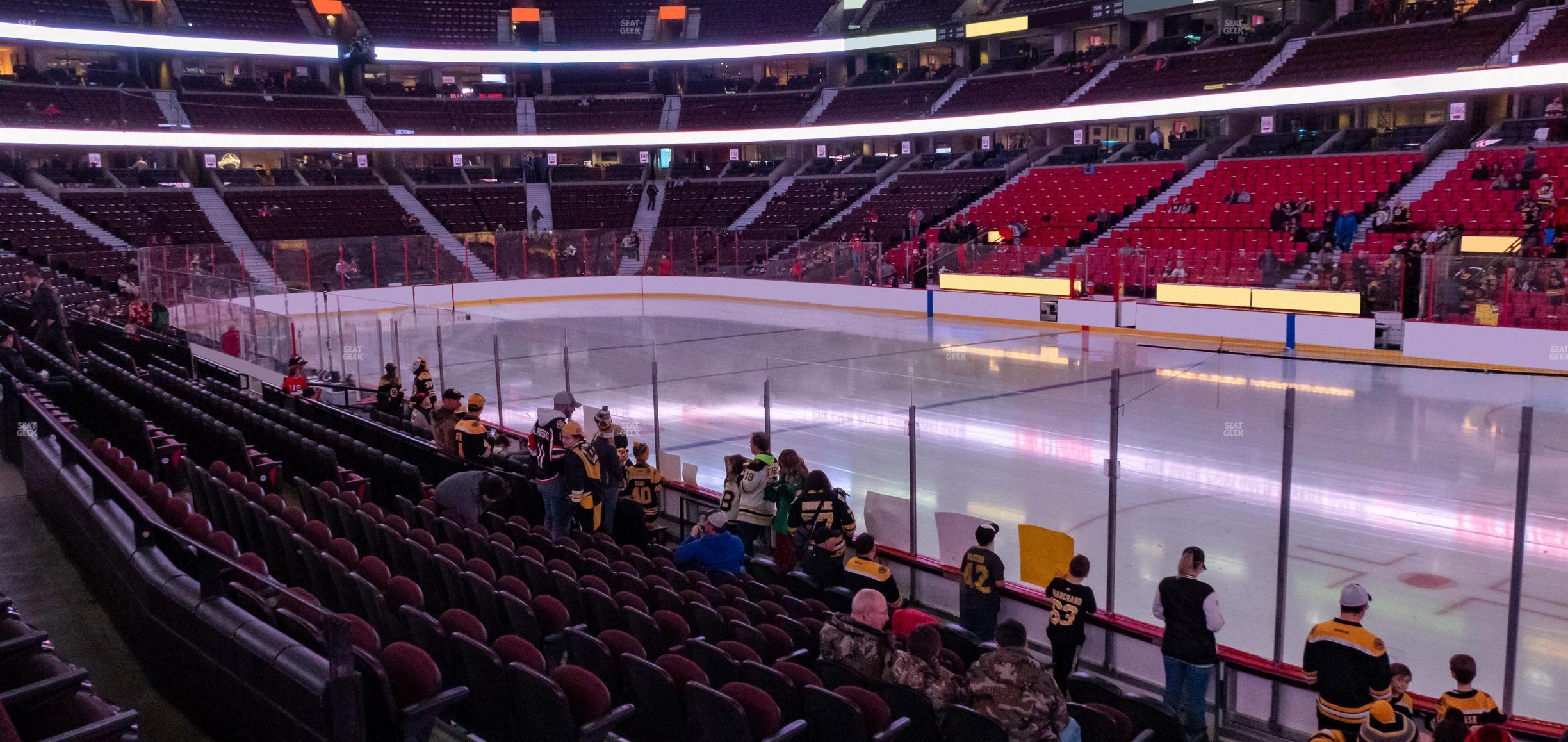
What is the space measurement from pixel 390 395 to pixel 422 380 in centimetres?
52

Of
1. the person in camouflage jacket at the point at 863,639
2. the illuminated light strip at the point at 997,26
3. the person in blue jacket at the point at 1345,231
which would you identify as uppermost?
the illuminated light strip at the point at 997,26

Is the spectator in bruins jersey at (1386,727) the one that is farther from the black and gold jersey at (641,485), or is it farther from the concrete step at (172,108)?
the concrete step at (172,108)

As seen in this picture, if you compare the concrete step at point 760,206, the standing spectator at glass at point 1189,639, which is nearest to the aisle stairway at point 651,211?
the concrete step at point 760,206

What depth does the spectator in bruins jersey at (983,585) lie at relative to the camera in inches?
284

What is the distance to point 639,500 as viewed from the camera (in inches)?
388

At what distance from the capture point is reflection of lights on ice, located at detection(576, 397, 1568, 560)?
9281 millimetres

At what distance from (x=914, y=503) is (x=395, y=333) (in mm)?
10662

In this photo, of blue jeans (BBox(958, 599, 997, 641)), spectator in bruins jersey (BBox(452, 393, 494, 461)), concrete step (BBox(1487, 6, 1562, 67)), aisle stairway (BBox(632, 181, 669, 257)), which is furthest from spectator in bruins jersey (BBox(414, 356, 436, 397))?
aisle stairway (BBox(632, 181, 669, 257))

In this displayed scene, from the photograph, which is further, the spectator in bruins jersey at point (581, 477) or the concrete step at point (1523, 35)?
the concrete step at point (1523, 35)

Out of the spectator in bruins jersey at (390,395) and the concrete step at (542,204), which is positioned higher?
the concrete step at (542,204)

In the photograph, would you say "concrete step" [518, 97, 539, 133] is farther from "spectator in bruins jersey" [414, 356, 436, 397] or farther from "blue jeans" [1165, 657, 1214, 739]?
"blue jeans" [1165, 657, 1214, 739]

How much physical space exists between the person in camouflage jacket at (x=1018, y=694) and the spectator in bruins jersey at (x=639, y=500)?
4.96 m

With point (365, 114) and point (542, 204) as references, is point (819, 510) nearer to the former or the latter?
point (542, 204)

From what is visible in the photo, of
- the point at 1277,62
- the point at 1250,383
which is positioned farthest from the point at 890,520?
the point at 1277,62
